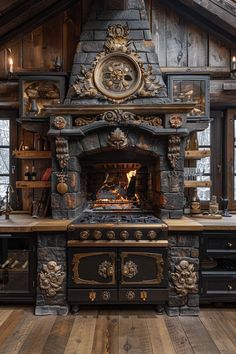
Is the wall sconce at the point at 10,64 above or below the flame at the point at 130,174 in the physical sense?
above

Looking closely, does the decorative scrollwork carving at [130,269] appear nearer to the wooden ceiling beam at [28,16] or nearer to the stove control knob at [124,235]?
the stove control knob at [124,235]

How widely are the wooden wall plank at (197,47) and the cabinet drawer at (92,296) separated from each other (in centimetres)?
304

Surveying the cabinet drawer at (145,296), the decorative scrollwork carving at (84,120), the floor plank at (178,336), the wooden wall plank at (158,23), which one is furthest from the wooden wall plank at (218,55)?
the floor plank at (178,336)

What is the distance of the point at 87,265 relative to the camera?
3.03m

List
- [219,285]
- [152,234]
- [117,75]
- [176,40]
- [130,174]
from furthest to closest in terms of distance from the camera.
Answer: [130,174] → [176,40] → [117,75] → [219,285] → [152,234]

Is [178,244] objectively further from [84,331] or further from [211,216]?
[84,331]

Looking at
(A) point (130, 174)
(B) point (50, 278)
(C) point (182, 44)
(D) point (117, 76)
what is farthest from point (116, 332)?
(C) point (182, 44)

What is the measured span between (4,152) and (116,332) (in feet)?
9.13

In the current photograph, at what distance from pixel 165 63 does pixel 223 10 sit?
2.91 feet

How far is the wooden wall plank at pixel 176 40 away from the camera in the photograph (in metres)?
3.90

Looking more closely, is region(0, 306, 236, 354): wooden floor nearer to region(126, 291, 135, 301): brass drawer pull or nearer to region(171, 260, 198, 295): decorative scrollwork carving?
region(126, 291, 135, 301): brass drawer pull

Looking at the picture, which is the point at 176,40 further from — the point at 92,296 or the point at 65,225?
the point at 92,296

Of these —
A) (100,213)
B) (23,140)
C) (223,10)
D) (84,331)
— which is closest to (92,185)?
(100,213)

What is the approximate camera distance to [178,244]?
120 inches
